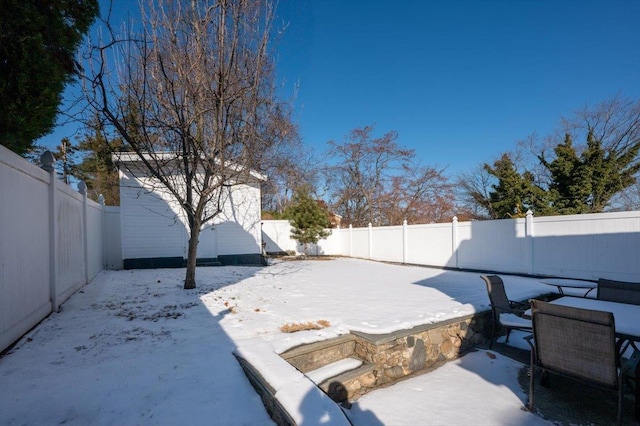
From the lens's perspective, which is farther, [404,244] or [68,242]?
[404,244]

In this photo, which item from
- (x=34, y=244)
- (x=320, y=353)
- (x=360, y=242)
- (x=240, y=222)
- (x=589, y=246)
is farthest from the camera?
(x=360, y=242)

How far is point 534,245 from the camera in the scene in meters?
7.90

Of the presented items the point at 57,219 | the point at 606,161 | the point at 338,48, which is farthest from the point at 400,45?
the point at 57,219

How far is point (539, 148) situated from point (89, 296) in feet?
67.9

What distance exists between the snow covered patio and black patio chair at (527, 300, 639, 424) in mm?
553

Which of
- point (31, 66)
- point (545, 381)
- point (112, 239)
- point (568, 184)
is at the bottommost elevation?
point (545, 381)

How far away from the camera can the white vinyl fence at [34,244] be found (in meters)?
2.82

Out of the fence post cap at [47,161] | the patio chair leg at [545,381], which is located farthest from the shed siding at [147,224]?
the patio chair leg at [545,381]

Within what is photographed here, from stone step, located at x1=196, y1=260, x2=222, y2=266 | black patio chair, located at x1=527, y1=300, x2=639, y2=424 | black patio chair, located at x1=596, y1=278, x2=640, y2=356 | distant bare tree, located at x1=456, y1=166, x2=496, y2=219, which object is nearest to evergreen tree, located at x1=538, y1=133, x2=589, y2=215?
distant bare tree, located at x1=456, y1=166, x2=496, y2=219

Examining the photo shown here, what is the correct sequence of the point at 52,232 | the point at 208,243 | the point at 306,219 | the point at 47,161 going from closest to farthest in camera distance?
1. the point at 52,232
2. the point at 47,161
3. the point at 208,243
4. the point at 306,219

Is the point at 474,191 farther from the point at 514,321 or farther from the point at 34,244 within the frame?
the point at 34,244

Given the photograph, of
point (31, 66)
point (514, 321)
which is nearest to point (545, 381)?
point (514, 321)

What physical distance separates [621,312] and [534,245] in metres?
5.43

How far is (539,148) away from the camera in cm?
1662
